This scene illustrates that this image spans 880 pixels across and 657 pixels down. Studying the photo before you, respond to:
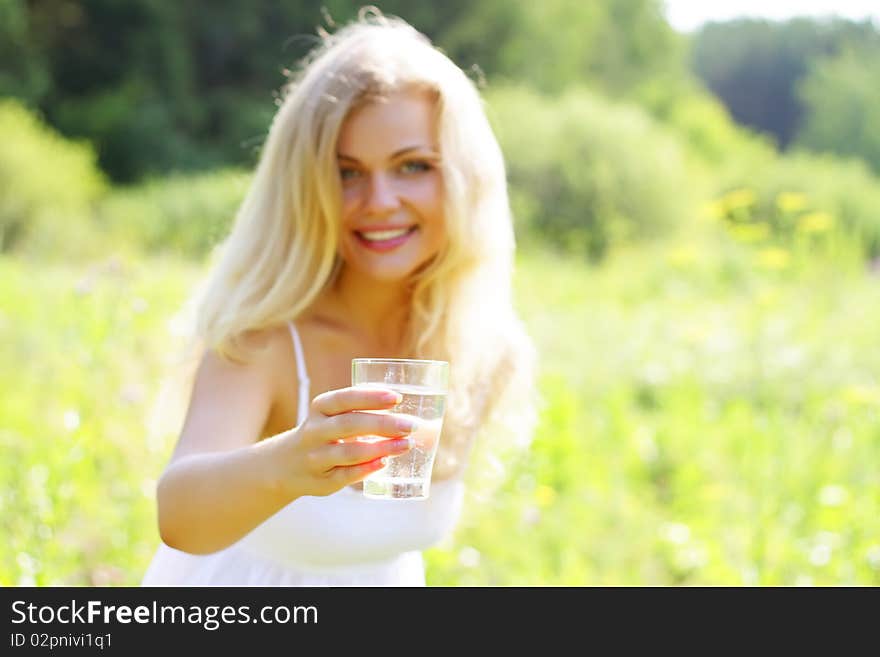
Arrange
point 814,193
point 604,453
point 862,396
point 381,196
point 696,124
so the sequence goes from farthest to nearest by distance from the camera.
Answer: point 696,124 < point 814,193 < point 604,453 < point 862,396 < point 381,196

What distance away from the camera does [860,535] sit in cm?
439

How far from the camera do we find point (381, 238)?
2.31 metres

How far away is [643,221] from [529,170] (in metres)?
1.88

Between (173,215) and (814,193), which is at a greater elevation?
(814,193)

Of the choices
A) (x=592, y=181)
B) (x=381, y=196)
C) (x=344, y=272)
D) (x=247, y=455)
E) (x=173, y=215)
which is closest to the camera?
(x=247, y=455)

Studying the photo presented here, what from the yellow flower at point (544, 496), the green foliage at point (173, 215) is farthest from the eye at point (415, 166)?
the green foliage at point (173, 215)

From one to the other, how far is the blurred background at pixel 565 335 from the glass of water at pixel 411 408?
1.20 metres

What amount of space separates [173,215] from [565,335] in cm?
895

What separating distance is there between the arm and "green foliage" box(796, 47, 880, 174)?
27548 millimetres

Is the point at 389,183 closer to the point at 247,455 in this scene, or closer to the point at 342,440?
the point at 247,455

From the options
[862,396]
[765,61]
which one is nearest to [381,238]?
[862,396]

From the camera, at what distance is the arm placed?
4.75ft

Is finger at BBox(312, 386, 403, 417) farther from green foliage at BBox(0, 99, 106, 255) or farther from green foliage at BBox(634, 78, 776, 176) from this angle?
green foliage at BBox(634, 78, 776, 176)
